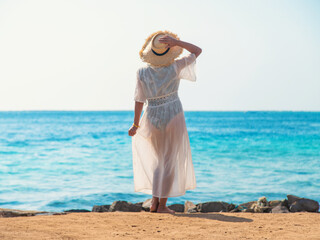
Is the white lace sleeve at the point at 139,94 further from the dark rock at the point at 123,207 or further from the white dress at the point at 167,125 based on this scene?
the dark rock at the point at 123,207

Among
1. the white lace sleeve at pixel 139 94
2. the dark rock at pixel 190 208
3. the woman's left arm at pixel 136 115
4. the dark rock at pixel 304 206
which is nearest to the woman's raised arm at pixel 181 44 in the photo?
the white lace sleeve at pixel 139 94

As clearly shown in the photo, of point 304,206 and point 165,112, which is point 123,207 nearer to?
Answer: point 165,112

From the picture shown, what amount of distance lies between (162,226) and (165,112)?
1.30 m

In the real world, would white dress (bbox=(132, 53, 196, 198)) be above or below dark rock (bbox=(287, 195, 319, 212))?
above

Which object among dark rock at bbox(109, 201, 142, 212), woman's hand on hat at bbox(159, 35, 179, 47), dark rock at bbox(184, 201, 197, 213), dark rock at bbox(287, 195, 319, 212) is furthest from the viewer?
dark rock at bbox(184, 201, 197, 213)

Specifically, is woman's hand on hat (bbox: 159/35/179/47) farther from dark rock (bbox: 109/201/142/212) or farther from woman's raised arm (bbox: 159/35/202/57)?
dark rock (bbox: 109/201/142/212)

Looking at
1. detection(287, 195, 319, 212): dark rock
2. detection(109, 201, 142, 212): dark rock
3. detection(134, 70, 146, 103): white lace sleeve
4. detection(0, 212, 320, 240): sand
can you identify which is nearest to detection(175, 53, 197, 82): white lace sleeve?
detection(134, 70, 146, 103): white lace sleeve

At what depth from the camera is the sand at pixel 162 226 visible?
126 inches

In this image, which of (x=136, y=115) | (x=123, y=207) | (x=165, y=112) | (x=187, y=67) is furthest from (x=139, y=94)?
(x=123, y=207)

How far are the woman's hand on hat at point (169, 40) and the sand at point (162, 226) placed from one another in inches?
71.5

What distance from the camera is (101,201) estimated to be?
7.51 m

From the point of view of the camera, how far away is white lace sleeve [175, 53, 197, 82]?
4.38m

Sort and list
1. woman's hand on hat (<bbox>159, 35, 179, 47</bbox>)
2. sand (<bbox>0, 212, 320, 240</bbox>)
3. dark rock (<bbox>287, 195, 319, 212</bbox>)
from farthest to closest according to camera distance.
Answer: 1. dark rock (<bbox>287, 195, 319, 212</bbox>)
2. woman's hand on hat (<bbox>159, 35, 179, 47</bbox>)
3. sand (<bbox>0, 212, 320, 240</bbox>)

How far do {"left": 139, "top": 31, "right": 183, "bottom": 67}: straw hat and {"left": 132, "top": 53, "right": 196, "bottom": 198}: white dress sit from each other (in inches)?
2.5
